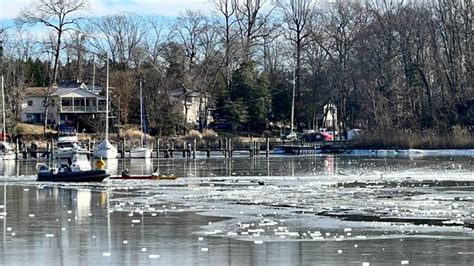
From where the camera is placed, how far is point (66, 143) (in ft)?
271

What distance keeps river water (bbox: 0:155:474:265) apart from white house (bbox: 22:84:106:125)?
54386 millimetres

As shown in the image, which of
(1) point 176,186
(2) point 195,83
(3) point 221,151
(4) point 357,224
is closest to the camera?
(4) point 357,224

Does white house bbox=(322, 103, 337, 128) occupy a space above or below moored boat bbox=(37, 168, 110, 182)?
above

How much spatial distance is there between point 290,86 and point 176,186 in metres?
64.4

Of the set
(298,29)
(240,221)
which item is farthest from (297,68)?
(240,221)

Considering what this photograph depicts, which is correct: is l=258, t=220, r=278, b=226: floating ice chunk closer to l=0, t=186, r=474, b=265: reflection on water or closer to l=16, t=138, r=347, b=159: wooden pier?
l=0, t=186, r=474, b=265: reflection on water

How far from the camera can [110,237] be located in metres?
24.2

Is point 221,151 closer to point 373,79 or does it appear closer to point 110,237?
point 373,79

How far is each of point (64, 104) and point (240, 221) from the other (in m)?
77.6

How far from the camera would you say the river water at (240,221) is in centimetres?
2103

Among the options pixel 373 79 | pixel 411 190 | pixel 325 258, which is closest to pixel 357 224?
pixel 325 258

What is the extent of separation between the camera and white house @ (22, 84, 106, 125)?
102062 millimetres

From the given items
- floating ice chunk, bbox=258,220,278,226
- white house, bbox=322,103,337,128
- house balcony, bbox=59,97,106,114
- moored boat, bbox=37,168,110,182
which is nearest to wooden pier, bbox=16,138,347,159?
white house, bbox=322,103,337,128

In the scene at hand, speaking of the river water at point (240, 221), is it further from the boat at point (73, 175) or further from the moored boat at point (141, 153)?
the moored boat at point (141, 153)
